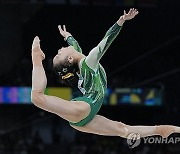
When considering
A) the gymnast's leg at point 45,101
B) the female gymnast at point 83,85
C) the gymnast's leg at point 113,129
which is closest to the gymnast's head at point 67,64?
the female gymnast at point 83,85

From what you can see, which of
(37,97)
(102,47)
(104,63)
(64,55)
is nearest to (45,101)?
(37,97)

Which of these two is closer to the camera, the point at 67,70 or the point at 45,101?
the point at 45,101

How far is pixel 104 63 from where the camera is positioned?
13.7 meters

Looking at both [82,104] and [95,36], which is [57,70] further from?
[95,36]

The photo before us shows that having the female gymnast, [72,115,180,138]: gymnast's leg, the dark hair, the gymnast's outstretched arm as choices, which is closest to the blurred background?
[72,115,180,138]: gymnast's leg

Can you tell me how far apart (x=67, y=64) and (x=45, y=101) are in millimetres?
446

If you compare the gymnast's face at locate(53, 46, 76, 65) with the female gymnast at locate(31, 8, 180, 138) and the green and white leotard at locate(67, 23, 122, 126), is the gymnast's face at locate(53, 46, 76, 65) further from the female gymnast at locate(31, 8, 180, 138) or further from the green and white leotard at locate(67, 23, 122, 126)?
the green and white leotard at locate(67, 23, 122, 126)

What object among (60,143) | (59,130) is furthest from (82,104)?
(59,130)

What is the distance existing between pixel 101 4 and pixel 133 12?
756 centimetres

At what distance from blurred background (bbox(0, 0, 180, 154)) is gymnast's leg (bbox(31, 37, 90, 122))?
5738 mm

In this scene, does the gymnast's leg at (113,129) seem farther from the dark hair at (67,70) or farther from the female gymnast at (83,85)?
the dark hair at (67,70)

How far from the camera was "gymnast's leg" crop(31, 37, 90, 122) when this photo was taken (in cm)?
507

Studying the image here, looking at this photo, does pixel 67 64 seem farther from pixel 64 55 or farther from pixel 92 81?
pixel 92 81

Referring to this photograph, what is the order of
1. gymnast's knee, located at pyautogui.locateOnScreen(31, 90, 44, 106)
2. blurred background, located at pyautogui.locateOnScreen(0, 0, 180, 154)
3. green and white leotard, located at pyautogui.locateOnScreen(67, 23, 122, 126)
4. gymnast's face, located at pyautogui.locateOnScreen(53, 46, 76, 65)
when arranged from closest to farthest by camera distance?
gymnast's knee, located at pyautogui.locateOnScreen(31, 90, 44, 106), green and white leotard, located at pyautogui.locateOnScreen(67, 23, 122, 126), gymnast's face, located at pyautogui.locateOnScreen(53, 46, 76, 65), blurred background, located at pyautogui.locateOnScreen(0, 0, 180, 154)
